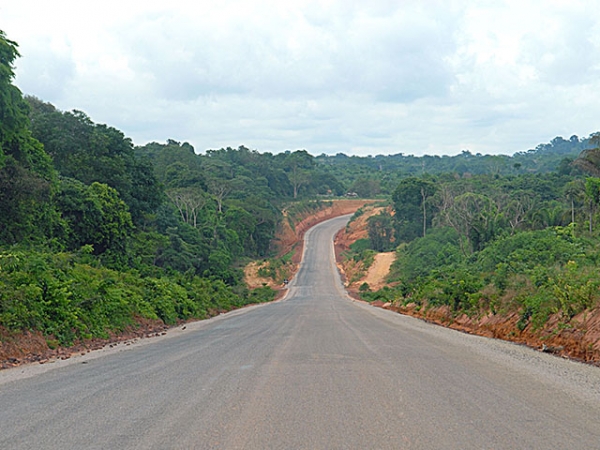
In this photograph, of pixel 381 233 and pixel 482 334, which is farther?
pixel 381 233

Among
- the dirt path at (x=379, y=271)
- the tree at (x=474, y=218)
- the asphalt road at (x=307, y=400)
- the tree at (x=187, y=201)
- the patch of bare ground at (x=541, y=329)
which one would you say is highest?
the tree at (x=187, y=201)

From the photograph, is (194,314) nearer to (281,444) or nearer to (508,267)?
(508,267)

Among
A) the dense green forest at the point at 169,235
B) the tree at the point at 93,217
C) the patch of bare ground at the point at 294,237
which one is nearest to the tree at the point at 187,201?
the dense green forest at the point at 169,235

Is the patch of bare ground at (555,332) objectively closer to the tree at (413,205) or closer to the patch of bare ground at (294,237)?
the patch of bare ground at (294,237)

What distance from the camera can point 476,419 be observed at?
6.30 metres

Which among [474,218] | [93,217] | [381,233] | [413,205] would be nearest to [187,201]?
[474,218]

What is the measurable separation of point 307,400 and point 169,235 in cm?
4878

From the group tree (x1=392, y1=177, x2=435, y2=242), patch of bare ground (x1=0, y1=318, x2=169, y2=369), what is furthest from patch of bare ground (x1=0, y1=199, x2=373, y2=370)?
tree (x1=392, y1=177, x2=435, y2=242)

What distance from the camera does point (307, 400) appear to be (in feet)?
23.8

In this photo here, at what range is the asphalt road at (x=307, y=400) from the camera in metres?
5.69

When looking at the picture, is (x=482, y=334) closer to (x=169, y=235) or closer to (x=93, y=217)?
(x=93, y=217)

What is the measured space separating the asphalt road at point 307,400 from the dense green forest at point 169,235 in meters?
4.32

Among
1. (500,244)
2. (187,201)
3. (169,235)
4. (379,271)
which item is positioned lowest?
(379,271)

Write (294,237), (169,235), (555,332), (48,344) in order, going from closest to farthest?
(555,332) < (48,344) < (169,235) < (294,237)
